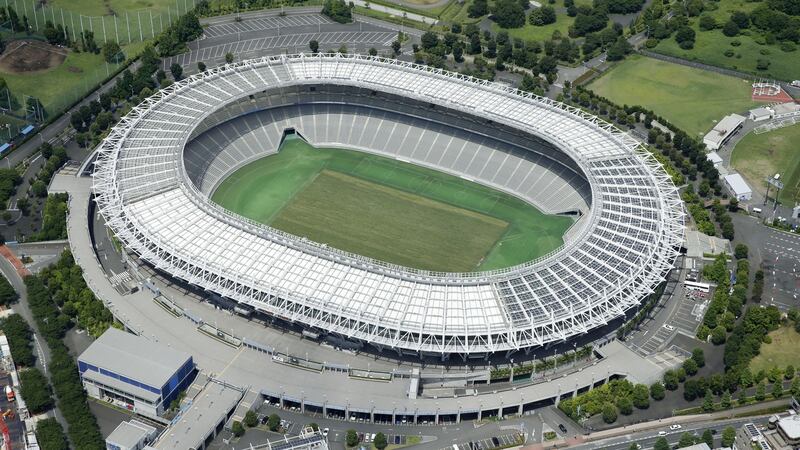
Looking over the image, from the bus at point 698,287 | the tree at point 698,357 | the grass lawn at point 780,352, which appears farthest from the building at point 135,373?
the grass lawn at point 780,352

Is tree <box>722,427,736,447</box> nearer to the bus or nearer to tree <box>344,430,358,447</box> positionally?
the bus

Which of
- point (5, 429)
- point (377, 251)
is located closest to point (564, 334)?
point (377, 251)

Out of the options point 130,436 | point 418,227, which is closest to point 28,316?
point 130,436

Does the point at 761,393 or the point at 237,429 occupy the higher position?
the point at 761,393

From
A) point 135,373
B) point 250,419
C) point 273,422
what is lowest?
point 250,419

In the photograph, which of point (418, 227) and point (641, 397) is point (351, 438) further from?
point (418, 227)

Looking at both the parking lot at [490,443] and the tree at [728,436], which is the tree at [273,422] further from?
the tree at [728,436]

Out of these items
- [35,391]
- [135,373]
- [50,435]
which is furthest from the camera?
[35,391]

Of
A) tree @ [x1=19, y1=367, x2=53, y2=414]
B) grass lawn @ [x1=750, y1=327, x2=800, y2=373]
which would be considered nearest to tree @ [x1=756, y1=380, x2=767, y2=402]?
grass lawn @ [x1=750, y1=327, x2=800, y2=373]
